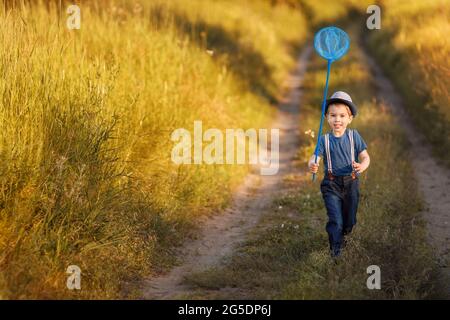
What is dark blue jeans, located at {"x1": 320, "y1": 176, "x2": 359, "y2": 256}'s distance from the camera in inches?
231

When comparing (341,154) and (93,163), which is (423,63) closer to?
(341,154)

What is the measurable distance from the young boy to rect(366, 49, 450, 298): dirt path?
3.19 ft

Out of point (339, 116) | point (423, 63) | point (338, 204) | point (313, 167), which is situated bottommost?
point (338, 204)

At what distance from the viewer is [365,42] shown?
2842cm

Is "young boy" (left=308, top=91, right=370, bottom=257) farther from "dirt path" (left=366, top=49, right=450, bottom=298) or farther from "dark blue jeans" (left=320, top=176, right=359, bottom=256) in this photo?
"dirt path" (left=366, top=49, right=450, bottom=298)

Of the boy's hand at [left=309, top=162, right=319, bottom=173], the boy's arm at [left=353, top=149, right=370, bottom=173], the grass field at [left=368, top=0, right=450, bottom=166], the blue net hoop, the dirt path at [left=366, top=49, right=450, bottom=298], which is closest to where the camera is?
the boy's hand at [left=309, top=162, right=319, bottom=173]

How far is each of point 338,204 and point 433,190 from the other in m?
3.70

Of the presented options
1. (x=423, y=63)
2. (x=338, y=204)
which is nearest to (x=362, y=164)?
(x=338, y=204)

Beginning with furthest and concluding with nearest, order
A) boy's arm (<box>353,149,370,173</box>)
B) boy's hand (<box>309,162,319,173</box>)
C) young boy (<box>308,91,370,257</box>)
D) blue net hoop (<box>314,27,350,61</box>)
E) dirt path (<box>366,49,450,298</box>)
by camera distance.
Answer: dirt path (<box>366,49,450,298</box>) → blue net hoop (<box>314,27,350,61</box>) → young boy (<box>308,91,370,257</box>) → boy's arm (<box>353,149,370,173</box>) → boy's hand (<box>309,162,319,173</box>)

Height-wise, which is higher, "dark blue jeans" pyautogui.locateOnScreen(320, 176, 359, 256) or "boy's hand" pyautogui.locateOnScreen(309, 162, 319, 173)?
"boy's hand" pyautogui.locateOnScreen(309, 162, 319, 173)

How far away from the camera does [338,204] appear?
5926 millimetres

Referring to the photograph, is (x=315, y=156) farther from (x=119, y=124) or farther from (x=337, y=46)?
(x=119, y=124)

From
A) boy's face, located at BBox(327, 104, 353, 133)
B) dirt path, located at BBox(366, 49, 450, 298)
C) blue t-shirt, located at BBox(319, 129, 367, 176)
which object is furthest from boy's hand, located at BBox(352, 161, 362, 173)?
dirt path, located at BBox(366, 49, 450, 298)

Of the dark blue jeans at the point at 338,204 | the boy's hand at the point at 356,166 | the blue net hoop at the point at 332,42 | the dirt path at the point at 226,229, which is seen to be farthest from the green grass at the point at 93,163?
the blue net hoop at the point at 332,42
